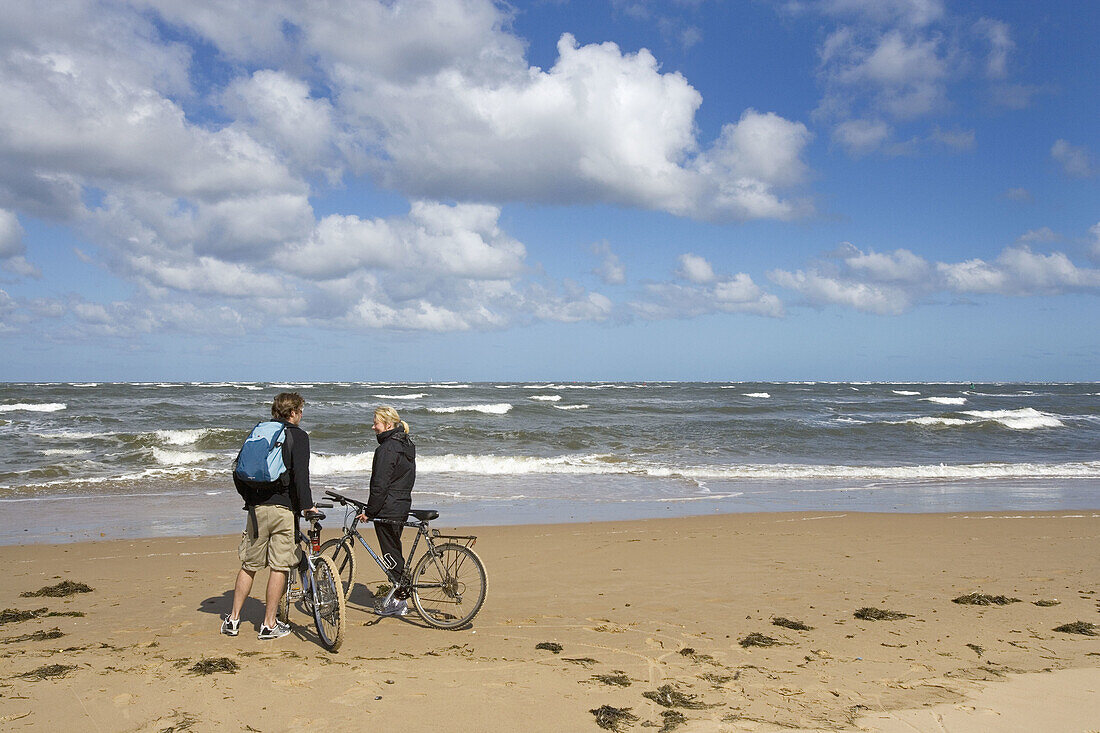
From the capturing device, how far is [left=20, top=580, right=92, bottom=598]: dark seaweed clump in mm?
6434

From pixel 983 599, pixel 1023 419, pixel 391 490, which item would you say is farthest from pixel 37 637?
pixel 1023 419

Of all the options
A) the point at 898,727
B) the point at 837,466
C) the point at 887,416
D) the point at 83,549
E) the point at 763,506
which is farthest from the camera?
the point at 887,416

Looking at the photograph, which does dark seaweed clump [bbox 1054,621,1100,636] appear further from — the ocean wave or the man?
the ocean wave

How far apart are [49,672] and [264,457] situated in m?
1.73

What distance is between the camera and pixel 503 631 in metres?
5.40

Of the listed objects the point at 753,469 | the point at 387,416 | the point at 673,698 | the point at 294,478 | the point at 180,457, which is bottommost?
the point at 753,469

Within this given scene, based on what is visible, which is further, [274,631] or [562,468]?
[562,468]

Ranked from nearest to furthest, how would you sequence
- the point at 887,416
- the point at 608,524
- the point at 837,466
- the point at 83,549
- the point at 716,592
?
the point at 716,592 → the point at 83,549 → the point at 608,524 → the point at 837,466 → the point at 887,416

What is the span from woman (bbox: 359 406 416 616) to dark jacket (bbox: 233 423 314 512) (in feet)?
1.75

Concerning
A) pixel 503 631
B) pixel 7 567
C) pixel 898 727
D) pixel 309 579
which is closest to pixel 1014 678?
pixel 898 727

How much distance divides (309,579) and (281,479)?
793 millimetres

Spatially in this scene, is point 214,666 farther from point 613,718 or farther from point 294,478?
point 613,718

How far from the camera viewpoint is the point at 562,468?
17609 mm

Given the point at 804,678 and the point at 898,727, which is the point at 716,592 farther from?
the point at 898,727
